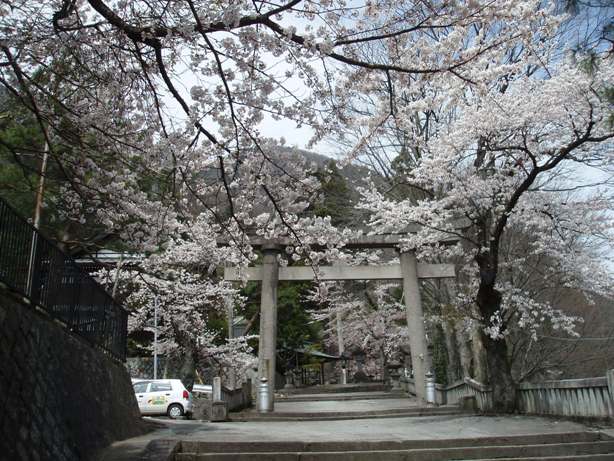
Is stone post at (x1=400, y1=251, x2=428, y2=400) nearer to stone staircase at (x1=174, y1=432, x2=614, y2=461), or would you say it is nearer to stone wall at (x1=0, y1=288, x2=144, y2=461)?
stone staircase at (x1=174, y1=432, x2=614, y2=461)

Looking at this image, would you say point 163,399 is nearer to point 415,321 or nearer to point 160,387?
point 160,387

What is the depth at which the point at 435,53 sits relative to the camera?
6199mm

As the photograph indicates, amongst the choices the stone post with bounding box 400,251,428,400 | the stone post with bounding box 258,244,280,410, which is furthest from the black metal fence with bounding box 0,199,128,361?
the stone post with bounding box 400,251,428,400

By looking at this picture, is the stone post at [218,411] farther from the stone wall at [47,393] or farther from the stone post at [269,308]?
the stone wall at [47,393]

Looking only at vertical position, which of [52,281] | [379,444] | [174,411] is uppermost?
[52,281]

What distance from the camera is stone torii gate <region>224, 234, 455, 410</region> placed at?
15.8 metres

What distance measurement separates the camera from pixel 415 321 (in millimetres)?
16328

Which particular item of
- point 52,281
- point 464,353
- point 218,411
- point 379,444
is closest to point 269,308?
point 218,411

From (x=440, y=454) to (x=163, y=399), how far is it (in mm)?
13922

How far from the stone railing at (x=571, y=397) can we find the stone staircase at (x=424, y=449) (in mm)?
970

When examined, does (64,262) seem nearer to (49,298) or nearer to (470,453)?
(49,298)

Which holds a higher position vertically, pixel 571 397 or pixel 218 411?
pixel 571 397

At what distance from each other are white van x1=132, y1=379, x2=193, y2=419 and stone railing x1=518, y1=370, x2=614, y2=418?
37.7 feet

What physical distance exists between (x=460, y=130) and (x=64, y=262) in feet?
29.4
